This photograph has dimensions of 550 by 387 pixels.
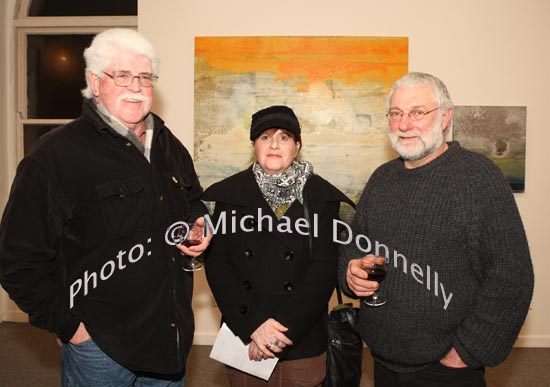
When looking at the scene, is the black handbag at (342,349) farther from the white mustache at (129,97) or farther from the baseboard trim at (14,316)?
the baseboard trim at (14,316)

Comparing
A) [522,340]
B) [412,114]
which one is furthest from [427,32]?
[522,340]

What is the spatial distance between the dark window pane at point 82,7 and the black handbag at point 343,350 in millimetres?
4540

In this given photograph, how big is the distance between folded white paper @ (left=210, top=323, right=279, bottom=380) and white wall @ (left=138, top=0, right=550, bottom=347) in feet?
7.44

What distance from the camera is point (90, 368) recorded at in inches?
70.3

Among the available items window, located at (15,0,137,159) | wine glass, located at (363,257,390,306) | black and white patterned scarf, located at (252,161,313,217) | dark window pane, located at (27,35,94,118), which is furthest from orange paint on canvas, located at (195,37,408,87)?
wine glass, located at (363,257,390,306)

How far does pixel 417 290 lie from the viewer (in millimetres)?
1858

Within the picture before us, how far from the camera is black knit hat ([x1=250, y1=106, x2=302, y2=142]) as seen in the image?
2146 millimetres

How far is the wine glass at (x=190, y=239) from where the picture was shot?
6.29 feet

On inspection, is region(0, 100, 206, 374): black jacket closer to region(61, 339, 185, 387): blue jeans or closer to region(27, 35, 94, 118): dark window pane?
region(61, 339, 185, 387): blue jeans

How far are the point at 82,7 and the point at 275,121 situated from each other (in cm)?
422

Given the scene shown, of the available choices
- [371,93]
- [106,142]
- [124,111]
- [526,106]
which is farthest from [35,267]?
[526,106]

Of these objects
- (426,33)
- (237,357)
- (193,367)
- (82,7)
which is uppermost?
(82,7)

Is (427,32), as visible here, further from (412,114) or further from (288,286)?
(288,286)

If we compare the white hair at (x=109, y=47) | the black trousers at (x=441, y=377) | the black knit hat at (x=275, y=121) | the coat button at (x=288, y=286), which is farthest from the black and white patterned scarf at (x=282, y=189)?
the black trousers at (x=441, y=377)
